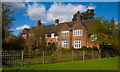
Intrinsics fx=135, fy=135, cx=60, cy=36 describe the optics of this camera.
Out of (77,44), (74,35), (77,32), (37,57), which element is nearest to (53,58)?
(37,57)

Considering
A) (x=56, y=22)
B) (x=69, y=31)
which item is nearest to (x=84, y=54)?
(x=69, y=31)

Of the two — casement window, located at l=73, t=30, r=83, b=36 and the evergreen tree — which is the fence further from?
casement window, located at l=73, t=30, r=83, b=36

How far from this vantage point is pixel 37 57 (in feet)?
46.3

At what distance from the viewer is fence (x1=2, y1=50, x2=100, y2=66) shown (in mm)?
12052

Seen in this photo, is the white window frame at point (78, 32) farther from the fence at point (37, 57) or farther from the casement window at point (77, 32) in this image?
the fence at point (37, 57)

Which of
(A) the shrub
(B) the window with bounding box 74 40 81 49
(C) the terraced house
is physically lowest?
(A) the shrub

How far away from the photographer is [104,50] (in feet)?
74.4

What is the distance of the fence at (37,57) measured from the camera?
12052 millimetres

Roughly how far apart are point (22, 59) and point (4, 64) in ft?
5.16

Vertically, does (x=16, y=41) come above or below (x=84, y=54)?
above

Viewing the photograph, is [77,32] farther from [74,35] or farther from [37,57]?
[37,57]

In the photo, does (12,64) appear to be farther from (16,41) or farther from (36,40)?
(36,40)

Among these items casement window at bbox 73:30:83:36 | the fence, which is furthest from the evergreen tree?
casement window at bbox 73:30:83:36

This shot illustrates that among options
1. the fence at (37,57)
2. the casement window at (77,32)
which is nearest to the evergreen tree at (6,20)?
the fence at (37,57)
